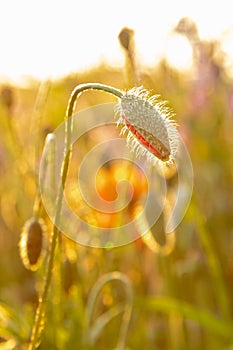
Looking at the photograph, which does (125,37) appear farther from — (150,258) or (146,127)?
(150,258)

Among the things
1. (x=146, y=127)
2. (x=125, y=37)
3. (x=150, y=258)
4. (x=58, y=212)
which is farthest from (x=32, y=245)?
(x=150, y=258)

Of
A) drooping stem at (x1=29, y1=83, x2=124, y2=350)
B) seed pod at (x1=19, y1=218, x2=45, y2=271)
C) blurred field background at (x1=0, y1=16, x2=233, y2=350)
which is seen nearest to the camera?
drooping stem at (x1=29, y1=83, x2=124, y2=350)

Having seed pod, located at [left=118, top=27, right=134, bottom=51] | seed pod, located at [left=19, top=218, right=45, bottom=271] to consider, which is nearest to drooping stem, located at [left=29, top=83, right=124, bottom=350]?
seed pod, located at [left=19, top=218, right=45, bottom=271]

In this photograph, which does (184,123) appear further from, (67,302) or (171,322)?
(67,302)

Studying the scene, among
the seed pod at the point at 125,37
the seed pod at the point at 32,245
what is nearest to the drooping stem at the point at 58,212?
the seed pod at the point at 32,245

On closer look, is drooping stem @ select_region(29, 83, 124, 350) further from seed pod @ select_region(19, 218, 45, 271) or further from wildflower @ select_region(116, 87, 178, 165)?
seed pod @ select_region(19, 218, 45, 271)
